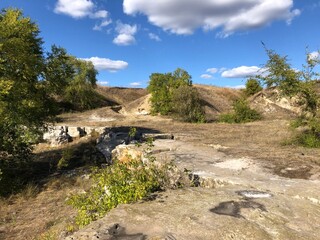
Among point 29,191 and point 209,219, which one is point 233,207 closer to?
point 209,219

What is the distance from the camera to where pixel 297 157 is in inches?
409

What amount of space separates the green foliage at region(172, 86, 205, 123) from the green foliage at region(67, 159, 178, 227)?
19.5 meters

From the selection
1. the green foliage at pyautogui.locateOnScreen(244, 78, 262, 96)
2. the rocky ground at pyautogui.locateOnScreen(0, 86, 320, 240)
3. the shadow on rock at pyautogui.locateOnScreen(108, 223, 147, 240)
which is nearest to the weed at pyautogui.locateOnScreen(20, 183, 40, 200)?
the rocky ground at pyautogui.locateOnScreen(0, 86, 320, 240)

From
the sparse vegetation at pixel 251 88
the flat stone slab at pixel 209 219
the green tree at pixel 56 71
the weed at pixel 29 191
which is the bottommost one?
the weed at pixel 29 191

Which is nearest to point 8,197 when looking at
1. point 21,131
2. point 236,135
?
point 21,131

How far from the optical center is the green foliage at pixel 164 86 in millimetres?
32812

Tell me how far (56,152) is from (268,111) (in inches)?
836

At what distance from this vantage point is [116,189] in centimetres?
639

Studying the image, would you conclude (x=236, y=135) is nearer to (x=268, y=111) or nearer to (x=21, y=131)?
(x=21, y=131)

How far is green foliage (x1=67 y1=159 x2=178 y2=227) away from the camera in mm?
6195

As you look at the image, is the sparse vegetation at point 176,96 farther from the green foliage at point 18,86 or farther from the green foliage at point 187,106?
the green foliage at point 18,86

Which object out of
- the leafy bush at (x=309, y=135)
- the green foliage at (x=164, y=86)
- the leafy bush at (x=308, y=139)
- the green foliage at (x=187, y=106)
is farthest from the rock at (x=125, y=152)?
the green foliage at (x=164, y=86)

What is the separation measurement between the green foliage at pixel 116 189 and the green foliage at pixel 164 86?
81.3 ft

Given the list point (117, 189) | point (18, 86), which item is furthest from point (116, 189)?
point (18, 86)
